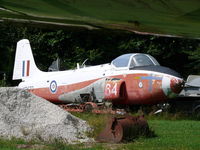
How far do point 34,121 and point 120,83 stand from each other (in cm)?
569

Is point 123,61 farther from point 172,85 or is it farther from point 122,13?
point 122,13

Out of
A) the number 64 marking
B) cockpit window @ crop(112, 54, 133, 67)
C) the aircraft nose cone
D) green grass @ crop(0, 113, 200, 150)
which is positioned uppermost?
cockpit window @ crop(112, 54, 133, 67)

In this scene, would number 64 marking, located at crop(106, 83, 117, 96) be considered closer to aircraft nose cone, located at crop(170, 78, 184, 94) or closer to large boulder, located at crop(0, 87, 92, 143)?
aircraft nose cone, located at crop(170, 78, 184, 94)

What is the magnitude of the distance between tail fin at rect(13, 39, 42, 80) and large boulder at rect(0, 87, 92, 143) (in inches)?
398

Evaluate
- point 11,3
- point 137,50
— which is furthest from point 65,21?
point 137,50

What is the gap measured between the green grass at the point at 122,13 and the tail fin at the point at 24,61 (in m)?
20.5

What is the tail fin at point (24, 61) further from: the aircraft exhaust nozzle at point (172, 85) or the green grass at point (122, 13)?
the green grass at point (122, 13)

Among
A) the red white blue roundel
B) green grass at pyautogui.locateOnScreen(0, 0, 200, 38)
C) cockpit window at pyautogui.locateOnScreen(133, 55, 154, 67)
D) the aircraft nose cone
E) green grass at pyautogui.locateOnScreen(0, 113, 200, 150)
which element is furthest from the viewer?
the red white blue roundel

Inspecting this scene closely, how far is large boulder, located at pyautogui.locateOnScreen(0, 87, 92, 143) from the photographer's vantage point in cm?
1045

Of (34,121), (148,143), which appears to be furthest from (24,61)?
(148,143)

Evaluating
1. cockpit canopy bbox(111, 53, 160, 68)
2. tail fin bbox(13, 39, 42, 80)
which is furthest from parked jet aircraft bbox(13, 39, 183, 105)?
tail fin bbox(13, 39, 42, 80)

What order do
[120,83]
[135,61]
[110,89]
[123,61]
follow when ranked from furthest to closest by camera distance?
[123,61] → [135,61] → [110,89] → [120,83]

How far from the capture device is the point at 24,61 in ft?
76.2

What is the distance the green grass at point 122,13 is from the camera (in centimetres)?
175
